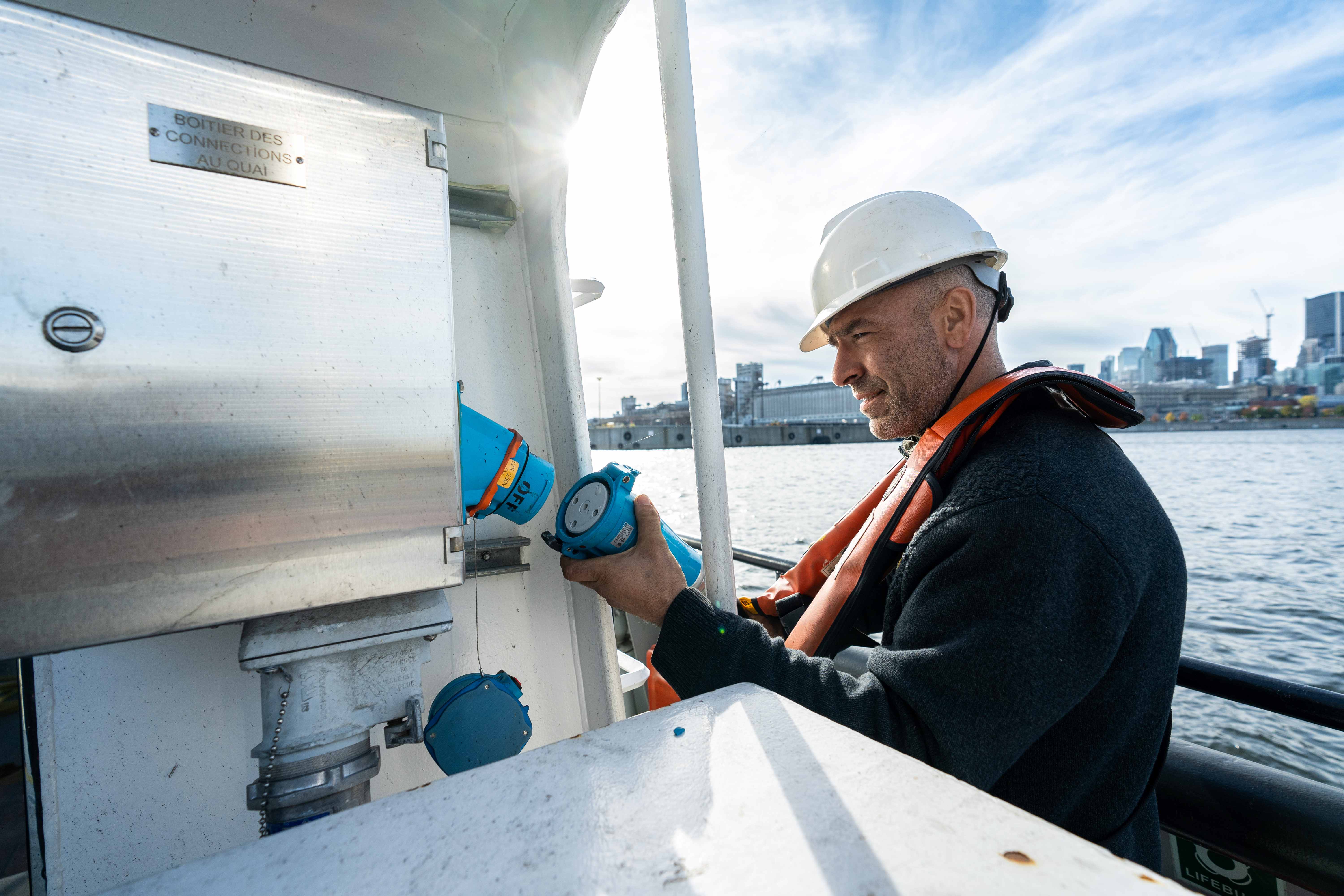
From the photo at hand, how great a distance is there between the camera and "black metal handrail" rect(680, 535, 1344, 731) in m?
1.36

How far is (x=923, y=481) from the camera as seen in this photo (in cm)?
134

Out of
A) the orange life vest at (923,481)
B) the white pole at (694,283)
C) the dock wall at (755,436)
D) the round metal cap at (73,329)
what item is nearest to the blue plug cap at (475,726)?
the white pole at (694,283)

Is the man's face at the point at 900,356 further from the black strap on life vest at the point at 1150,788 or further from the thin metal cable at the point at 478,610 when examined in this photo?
the thin metal cable at the point at 478,610

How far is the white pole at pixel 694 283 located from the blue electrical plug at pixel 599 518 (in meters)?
0.22

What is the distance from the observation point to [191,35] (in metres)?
1.31

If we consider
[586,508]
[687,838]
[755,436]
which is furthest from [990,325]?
[755,436]

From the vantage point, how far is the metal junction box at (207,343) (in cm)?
80

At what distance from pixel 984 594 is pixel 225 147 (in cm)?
141

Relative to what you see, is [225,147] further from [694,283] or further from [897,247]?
[897,247]

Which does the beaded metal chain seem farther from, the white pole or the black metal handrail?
the black metal handrail

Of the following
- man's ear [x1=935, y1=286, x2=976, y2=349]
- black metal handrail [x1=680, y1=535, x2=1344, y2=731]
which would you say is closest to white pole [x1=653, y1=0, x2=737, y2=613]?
man's ear [x1=935, y1=286, x2=976, y2=349]

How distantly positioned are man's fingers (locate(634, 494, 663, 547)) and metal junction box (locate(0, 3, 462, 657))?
0.51 m

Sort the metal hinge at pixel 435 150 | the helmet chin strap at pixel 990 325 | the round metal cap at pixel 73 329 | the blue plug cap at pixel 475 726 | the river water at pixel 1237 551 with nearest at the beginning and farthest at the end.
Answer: the round metal cap at pixel 73 329, the metal hinge at pixel 435 150, the blue plug cap at pixel 475 726, the helmet chin strap at pixel 990 325, the river water at pixel 1237 551

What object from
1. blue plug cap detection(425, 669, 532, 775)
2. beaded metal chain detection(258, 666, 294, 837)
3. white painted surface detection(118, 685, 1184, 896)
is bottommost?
blue plug cap detection(425, 669, 532, 775)
